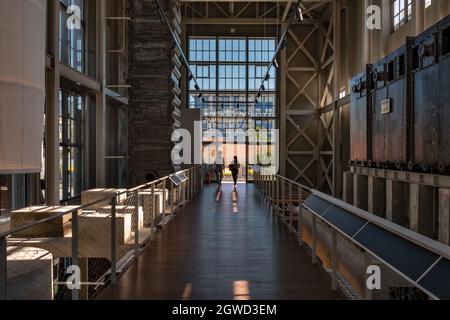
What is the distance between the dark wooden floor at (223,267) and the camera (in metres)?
4.27

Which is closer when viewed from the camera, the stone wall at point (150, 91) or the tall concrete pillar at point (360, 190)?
the tall concrete pillar at point (360, 190)

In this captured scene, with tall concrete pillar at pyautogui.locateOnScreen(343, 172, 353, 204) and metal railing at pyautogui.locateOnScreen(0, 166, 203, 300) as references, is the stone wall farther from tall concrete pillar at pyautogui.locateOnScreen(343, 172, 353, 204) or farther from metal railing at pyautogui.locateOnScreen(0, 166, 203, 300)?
tall concrete pillar at pyautogui.locateOnScreen(343, 172, 353, 204)

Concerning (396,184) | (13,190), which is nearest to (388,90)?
(396,184)

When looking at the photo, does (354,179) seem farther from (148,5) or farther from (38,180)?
(38,180)

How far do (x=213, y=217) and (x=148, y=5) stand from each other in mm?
5632

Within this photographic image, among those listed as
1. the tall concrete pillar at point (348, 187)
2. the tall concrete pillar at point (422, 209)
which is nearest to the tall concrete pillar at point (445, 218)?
the tall concrete pillar at point (422, 209)

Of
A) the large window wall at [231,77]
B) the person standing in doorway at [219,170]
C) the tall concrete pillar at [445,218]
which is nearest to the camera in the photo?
the tall concrete pillar at [445,218]

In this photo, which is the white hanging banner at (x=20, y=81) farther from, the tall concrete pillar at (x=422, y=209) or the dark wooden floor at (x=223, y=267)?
the tall concrete pillar at (x=422, y=209)

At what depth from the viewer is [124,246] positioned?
7168mm

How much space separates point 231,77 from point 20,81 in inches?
761

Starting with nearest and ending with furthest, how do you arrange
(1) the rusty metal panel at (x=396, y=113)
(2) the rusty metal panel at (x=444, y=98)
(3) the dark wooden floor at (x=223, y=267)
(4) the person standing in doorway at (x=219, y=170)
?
(3) the dark wooden floor at (x=223, y=267) < (2) the rusty metal panel at (x=444, y=98) < (1) the rusty metal panel at (x=396, y=113) < (4) the person standing in doorway at (x=219, y=170)

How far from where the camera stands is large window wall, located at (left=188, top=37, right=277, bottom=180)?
75.4 ft

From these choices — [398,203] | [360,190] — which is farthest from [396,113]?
[360,190]

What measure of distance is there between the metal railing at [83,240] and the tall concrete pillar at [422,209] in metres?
4.16
